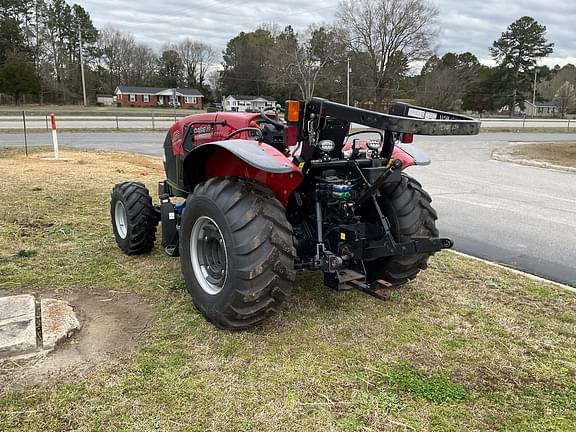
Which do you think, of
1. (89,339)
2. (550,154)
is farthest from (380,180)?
(550,154)

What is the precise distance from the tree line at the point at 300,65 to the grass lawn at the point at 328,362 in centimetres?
4017

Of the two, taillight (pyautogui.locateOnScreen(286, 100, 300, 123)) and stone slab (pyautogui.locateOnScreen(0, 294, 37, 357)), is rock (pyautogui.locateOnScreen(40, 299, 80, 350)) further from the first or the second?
taillight (pyautogui.locateOnScreen(286, 100, 300, 123))

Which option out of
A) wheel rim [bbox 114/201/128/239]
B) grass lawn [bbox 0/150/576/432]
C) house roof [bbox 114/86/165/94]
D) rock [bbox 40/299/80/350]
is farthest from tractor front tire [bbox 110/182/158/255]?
house roof [bbox 114/86/165/94]

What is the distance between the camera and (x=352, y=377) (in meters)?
3.06

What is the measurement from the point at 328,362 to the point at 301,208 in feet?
4.10

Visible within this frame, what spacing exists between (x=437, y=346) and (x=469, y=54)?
86.1 meters

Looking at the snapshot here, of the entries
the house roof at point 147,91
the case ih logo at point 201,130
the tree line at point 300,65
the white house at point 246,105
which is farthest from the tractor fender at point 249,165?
the house roof at point 147,91

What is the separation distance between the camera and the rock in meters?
3.36

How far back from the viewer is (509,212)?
27.7 ft

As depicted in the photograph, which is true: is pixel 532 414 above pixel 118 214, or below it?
below

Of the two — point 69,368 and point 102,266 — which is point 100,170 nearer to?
point 102,266

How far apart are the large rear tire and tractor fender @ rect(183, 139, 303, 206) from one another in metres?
0.96

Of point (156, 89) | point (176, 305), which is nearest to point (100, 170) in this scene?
point (176, 305)

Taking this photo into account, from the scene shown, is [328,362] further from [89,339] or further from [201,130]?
[201,130]
